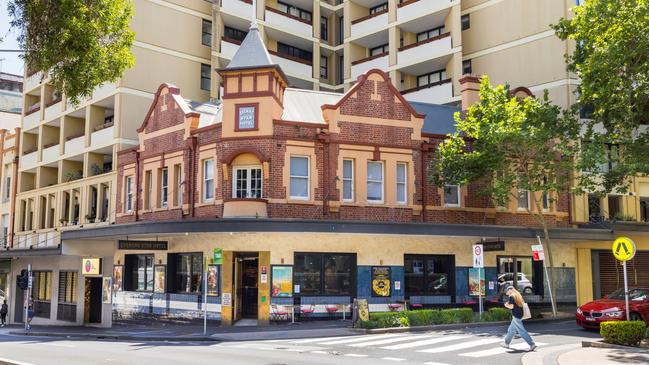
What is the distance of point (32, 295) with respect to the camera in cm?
3959

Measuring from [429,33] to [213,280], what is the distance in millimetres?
23066

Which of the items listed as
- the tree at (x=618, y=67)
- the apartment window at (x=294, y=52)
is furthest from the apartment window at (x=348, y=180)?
the apartment window at (x=294, y=52)

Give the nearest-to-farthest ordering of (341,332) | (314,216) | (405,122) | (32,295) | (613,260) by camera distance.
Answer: (341,332)
(314,216)
(405,122)
(613,260)
(32,295)

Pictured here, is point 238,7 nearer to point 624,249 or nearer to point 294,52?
point 294,52

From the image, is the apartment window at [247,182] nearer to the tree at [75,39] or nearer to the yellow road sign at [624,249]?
the tree at [75,39]

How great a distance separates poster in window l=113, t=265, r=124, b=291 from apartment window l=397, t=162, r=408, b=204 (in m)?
13.7

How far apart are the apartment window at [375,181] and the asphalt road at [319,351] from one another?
721 centimetres

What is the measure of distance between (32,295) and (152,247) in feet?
56.0

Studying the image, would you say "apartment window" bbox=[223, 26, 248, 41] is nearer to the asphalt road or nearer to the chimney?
the chimney

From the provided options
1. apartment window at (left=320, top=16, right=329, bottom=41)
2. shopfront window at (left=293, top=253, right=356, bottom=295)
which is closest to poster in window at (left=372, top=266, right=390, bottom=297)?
shopfront window at (left=293, top=253, right=356, bottom=295)

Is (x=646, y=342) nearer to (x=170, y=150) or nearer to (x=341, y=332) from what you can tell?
(x=341, y=332)

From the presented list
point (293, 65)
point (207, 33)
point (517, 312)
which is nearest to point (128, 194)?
point (207, 33)

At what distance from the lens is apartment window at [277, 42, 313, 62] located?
44.0 m

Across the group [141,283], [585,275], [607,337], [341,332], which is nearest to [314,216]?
[341,332]
